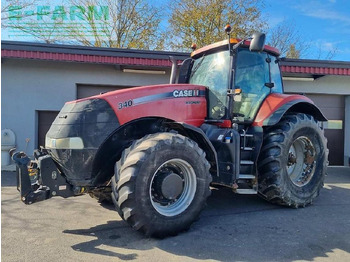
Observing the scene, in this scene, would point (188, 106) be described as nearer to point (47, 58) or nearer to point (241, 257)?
point (241, 257)

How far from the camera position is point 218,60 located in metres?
5.04

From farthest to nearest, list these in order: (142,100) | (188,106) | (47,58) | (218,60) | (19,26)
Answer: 1. (19,26)
2. (47,58)
3. (218,60)
4. (188,106)
5. (142,100)

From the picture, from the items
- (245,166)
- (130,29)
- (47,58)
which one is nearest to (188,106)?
(245,166)

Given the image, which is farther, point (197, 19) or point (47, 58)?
point (197, 19)

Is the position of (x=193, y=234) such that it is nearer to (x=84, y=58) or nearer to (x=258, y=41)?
(x=258, y=41)

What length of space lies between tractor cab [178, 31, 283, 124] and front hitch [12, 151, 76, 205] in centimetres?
246

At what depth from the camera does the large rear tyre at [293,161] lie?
4.83 meters

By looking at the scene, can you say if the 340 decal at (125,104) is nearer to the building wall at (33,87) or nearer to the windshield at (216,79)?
the windshield at (216,79)

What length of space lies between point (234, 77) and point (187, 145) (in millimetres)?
1571

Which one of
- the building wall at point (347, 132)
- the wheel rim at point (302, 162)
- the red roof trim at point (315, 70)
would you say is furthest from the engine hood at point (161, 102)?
the building wall at point (347, 132)

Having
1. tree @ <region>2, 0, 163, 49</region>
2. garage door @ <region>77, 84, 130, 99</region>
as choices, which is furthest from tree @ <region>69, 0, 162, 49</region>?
garage door @ <region>77, 84, 130, 99</region>

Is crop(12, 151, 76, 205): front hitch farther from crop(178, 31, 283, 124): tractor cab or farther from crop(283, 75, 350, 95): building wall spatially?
crop(283, 75, 350, 95): building wall

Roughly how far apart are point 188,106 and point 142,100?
0.82m

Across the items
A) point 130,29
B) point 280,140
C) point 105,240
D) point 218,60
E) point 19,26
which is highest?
point 130,29
